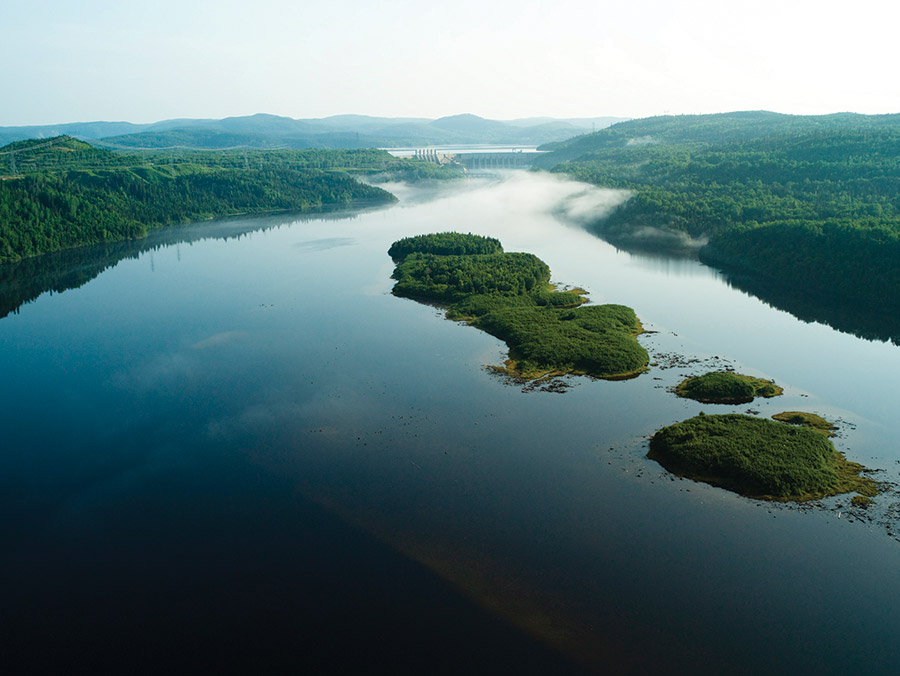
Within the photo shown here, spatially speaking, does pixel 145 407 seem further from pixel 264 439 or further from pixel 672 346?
pixel 672 346

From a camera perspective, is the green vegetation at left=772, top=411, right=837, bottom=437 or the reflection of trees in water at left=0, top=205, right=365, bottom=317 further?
the reflection of trees in water at left=0, top=205, right=365, bottom=317

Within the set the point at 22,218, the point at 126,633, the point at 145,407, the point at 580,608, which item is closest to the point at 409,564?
the point at 580,608

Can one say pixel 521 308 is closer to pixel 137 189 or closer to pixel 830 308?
pixel 830 308

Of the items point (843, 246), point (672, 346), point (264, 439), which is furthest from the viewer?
point (843, 246)

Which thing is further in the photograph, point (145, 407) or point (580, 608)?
point (145, 407)

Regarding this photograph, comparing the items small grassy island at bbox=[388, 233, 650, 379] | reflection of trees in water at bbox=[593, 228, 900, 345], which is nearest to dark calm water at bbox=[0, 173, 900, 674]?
small grassy island at bbox=[388, 233, 650, 379]

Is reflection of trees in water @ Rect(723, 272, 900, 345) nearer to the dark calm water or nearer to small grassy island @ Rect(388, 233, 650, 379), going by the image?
the dark calm water

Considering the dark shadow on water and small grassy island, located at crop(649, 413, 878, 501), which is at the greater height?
small grassy island, located at crop(649, 413, 878, 501)

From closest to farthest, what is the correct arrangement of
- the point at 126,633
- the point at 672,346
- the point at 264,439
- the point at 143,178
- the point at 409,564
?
the point at 126,633 → the point at 409,564 → the point at 264,439 → the point at 672,346 → the point at 143,178
